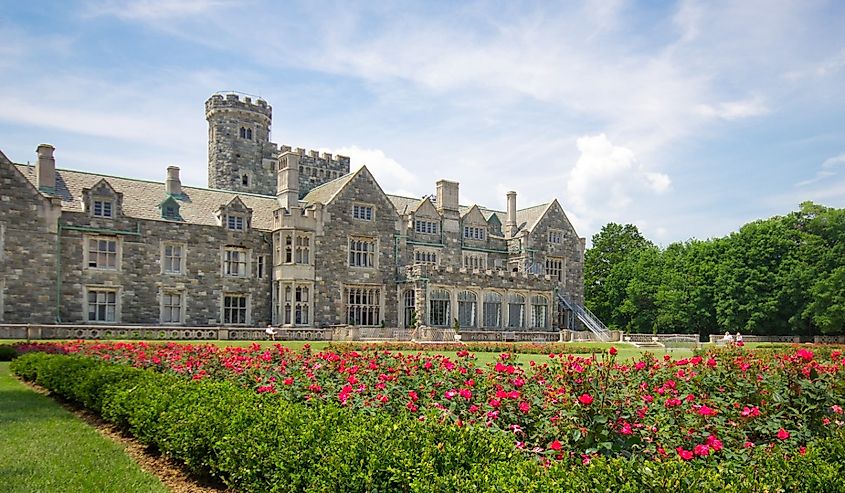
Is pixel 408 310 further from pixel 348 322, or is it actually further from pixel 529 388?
pixel 529 388

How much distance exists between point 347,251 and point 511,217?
52.7 ft

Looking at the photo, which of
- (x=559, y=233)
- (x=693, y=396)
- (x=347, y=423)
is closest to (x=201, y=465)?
(x=347, y=423)

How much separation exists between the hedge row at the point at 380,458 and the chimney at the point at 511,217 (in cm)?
4442

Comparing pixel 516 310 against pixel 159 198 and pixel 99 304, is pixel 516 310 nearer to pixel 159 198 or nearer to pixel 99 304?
pixel 159 198

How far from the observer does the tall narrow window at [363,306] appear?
43312mm

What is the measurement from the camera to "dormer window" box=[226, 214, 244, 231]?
41.1m

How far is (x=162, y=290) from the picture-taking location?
38469mm

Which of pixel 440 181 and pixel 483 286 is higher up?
pixel 440 181

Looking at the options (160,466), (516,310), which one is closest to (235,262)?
(516,310)

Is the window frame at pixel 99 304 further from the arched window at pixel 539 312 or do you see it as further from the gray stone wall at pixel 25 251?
Result: the arched window at pixel 539 312

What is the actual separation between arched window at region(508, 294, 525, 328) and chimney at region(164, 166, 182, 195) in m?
22.7

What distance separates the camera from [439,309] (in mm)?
44000

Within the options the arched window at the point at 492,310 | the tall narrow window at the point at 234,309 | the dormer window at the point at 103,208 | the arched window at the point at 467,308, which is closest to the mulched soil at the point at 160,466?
the dormer window at the point at 103,208

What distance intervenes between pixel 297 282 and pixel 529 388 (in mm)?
33232
